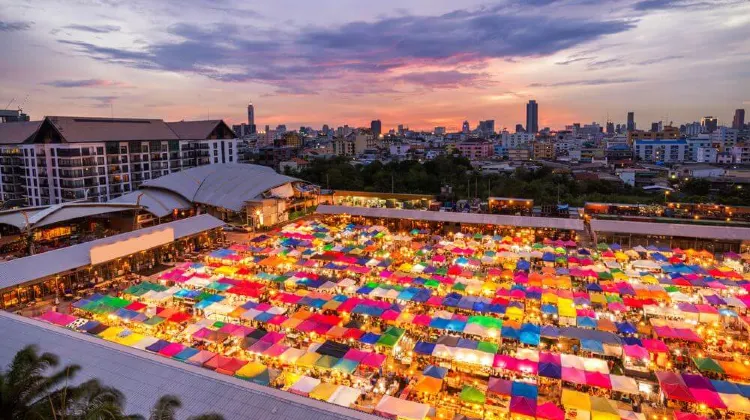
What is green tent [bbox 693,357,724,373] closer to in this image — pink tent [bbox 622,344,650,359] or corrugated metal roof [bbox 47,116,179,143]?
pink tent [bbox 622,344,650,359]

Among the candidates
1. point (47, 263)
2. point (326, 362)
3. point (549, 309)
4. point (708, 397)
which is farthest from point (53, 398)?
point (549, 309)

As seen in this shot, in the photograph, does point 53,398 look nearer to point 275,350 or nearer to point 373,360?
point 275,350

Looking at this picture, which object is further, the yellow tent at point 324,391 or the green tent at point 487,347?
the green tent at point 487,347

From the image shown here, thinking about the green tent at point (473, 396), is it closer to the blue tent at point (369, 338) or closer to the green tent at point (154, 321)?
the blue tent at point (369, 338)

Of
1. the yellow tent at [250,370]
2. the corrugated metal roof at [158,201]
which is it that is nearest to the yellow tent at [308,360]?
the yellow tent at [250,370]

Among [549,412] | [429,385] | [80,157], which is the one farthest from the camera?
[80,157]

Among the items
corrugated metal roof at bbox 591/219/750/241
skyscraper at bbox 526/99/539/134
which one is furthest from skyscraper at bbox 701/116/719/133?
corrugated metal roof at bbox 591/219/750/241

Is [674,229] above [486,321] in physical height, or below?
above
